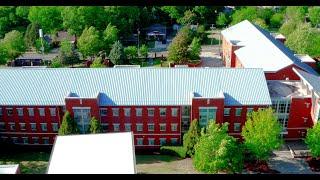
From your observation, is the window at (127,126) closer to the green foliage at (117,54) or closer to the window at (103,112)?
the window at (103,112)

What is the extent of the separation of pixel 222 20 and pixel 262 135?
1702 inches

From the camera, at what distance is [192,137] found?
30.8 meters

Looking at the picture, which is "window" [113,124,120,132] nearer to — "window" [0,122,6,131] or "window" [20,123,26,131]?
"window" [20,123,26,131]

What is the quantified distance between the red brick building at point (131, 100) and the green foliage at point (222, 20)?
36.8 meters

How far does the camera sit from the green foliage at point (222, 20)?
68.8m

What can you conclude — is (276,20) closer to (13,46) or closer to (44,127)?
(13,46)

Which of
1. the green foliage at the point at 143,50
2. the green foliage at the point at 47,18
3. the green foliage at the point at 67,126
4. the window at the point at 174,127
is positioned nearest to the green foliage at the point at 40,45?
the green foliage at the point at 47,18

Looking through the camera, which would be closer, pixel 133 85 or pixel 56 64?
pixel 133 85

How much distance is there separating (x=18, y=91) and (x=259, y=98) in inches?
739

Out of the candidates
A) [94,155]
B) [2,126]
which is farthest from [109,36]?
[94,155]

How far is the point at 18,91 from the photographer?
1289 inches

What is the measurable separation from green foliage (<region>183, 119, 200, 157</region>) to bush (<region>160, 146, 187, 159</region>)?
43cm

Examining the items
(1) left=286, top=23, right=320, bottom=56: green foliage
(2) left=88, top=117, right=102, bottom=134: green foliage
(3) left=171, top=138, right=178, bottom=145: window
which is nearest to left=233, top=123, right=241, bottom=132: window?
(3) left=171, top=138, right=178, bottom=145: window
